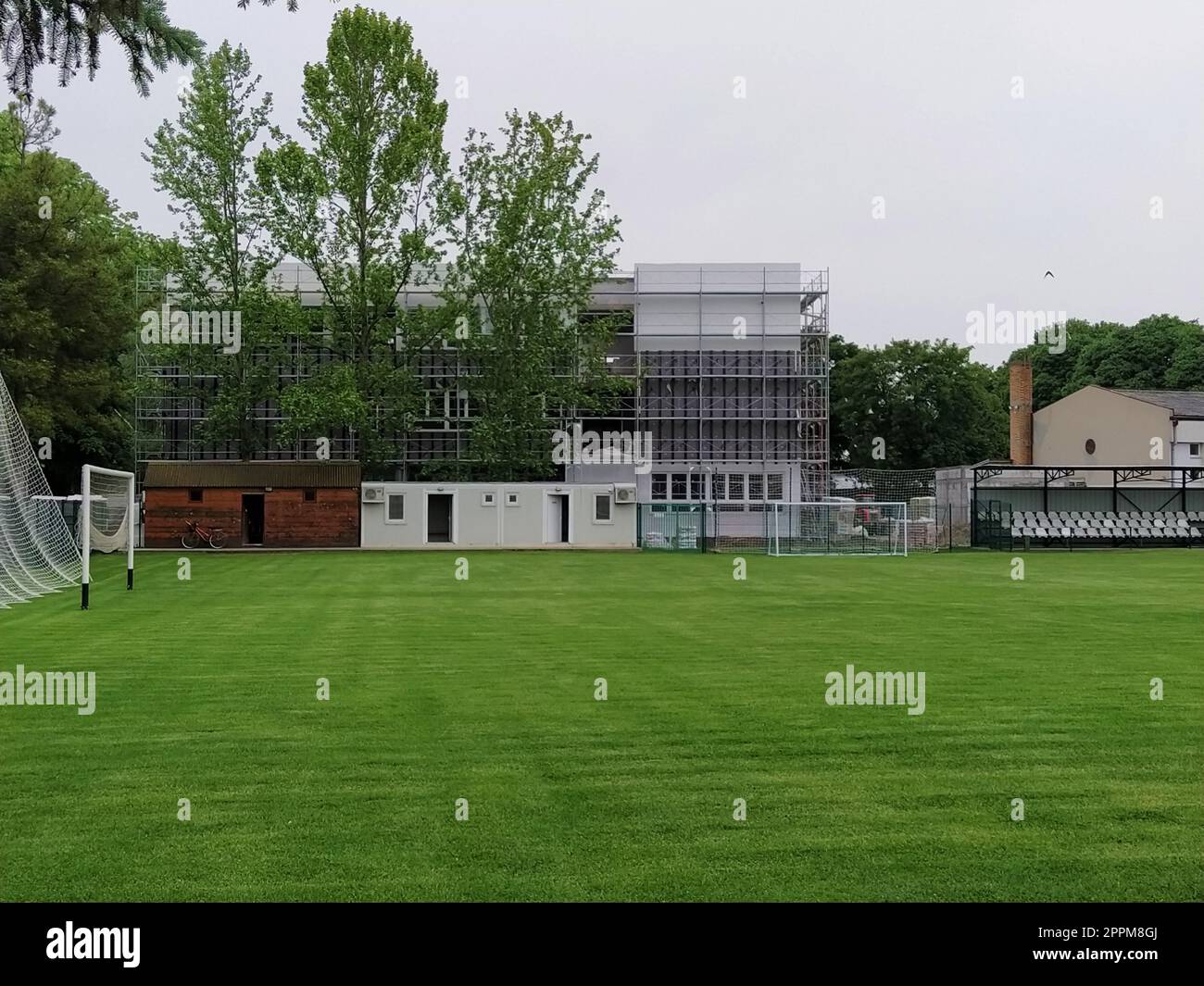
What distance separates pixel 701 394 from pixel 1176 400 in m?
24.0

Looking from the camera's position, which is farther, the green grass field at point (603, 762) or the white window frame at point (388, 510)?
the white window frame at point (388, 510)

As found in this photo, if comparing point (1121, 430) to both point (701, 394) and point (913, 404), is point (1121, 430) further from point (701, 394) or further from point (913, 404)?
point (701, 394)

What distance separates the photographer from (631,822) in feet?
21.9

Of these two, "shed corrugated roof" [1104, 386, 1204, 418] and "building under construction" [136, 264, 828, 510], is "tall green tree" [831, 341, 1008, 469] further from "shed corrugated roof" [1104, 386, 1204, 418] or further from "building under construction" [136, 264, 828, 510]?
"shed corrugated roof" [1104, 386, 1204, 418]

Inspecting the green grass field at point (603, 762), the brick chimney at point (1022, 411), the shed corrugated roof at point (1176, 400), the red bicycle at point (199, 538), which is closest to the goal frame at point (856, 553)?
the red bicycle at point (199, 538)

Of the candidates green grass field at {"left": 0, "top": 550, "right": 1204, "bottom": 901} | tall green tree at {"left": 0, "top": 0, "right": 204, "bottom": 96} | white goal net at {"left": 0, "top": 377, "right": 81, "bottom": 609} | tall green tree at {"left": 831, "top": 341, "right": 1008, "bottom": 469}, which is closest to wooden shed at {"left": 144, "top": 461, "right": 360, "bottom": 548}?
white goal net at {"left": 0, "top": 377, "right": 81, "bottom": 609}

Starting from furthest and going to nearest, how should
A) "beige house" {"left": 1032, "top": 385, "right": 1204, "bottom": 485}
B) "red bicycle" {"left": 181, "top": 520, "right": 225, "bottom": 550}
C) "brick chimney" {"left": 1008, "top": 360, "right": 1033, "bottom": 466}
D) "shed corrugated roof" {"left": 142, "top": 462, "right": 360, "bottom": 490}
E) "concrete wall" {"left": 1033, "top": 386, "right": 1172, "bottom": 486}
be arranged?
1. "brick chimney" {"left": 1008, "top": 360, "right": 1033, "bottom": 466}
2. "concrete wall" {"left": 1033, "top": 386, "right": 1172, "bottom": 486}
3. "beige house" {"left": 1032, "top": 385, "right": 1204, "bottom": 485}
4. "shed corrugated roof" {"left": 142, "top": 462, "right": 360, "bottom": 490}
5. "red bicycle" {"left": 181, "top": 520, "right": 225, "bottom": 550}

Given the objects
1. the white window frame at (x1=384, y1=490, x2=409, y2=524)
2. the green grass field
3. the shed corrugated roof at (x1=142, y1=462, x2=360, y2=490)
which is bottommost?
the green grass field

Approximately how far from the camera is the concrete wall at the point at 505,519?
1885 inches

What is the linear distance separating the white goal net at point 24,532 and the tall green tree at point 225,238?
804 inches

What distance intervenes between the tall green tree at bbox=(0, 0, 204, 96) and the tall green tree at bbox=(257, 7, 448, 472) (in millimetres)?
41228

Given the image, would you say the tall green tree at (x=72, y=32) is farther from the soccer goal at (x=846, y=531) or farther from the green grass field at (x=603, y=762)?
the soccer goal at (x=846, y=531)

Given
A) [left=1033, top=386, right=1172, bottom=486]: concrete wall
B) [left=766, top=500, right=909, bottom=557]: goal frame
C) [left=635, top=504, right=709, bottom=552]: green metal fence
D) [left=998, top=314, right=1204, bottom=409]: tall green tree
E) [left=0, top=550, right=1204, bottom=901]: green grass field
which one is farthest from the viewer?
[left=998, top=314, right=1204, bottom=409]: tall green tree

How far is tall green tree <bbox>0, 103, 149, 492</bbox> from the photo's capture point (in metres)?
39.5
